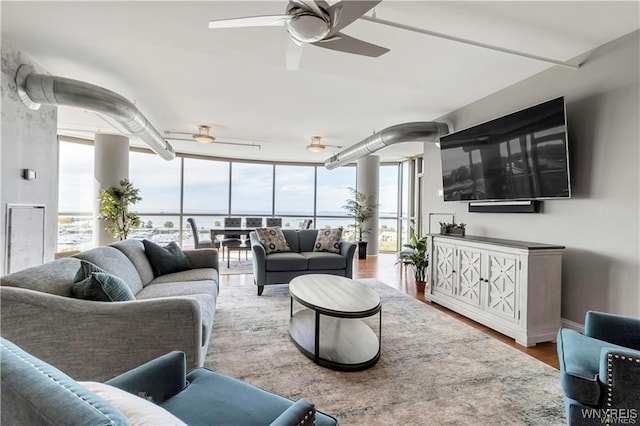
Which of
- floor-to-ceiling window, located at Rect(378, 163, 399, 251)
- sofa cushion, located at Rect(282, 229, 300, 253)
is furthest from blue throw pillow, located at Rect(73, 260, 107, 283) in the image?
floor-to-ceiling window, located at Rect(378, 163, 399, 251)

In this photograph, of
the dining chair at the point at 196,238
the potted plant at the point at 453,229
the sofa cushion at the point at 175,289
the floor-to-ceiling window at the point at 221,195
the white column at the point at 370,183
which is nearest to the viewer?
the sofa cushion at the point at 175,289

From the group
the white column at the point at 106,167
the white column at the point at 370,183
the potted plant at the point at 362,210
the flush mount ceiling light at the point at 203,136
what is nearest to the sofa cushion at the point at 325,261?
the flush mount ceiling light at the point at 203,136

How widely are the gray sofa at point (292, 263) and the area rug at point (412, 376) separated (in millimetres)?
1030

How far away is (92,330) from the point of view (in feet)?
5.26

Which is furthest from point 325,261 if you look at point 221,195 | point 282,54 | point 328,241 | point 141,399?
point 221,195

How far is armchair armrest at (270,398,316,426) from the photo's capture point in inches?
35.4

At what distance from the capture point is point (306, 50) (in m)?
2.84

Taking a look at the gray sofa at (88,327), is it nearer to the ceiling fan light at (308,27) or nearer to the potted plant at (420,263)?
the ceiling fan light at (308,27)

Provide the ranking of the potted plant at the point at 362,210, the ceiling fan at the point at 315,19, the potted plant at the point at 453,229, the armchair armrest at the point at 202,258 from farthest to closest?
the potted plant at the point at 362,210, the potted plant at the point at 453,229, the armchair armrest at the point at 202,258, the ceiling fan at the point at 315,19

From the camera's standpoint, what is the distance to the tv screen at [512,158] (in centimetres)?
285

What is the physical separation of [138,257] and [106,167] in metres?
4.79

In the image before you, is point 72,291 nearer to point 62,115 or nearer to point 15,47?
point 15,47

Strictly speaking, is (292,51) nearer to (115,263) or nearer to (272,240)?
(115,263)

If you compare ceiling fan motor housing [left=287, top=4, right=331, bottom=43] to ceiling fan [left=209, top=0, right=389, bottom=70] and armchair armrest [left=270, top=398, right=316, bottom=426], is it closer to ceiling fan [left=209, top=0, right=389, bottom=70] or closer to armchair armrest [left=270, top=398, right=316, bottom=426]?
ceiling fan [left=209, top=0, right=389, bottom=70]
